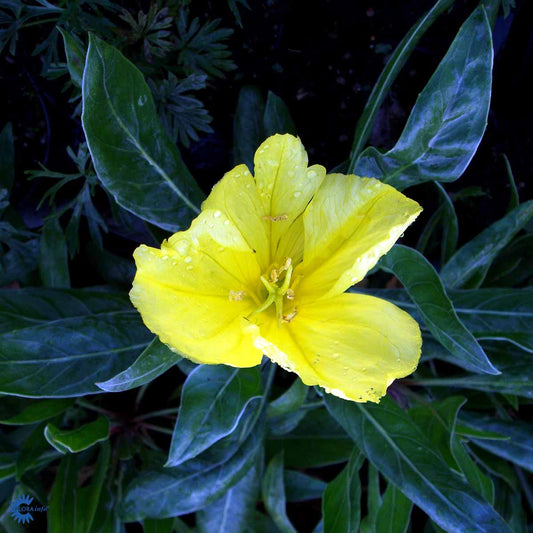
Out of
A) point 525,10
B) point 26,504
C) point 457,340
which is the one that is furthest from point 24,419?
point 525,10

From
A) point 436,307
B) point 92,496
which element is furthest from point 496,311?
point 92,496

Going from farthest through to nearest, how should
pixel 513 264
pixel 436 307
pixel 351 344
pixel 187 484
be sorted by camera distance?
pixel 513 264 < pixel 187 484 < pixel 436 307 < pixel 351 344

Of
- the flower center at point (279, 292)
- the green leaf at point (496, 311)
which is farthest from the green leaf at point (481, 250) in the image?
the flower center at point (279, 292)

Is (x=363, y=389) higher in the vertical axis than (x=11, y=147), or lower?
lower

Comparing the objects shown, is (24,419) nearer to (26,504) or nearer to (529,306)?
(26,504)

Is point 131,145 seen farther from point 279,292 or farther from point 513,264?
point 513,264

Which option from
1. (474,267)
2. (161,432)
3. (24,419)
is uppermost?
(474,267)

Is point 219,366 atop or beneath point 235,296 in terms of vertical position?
beneath
